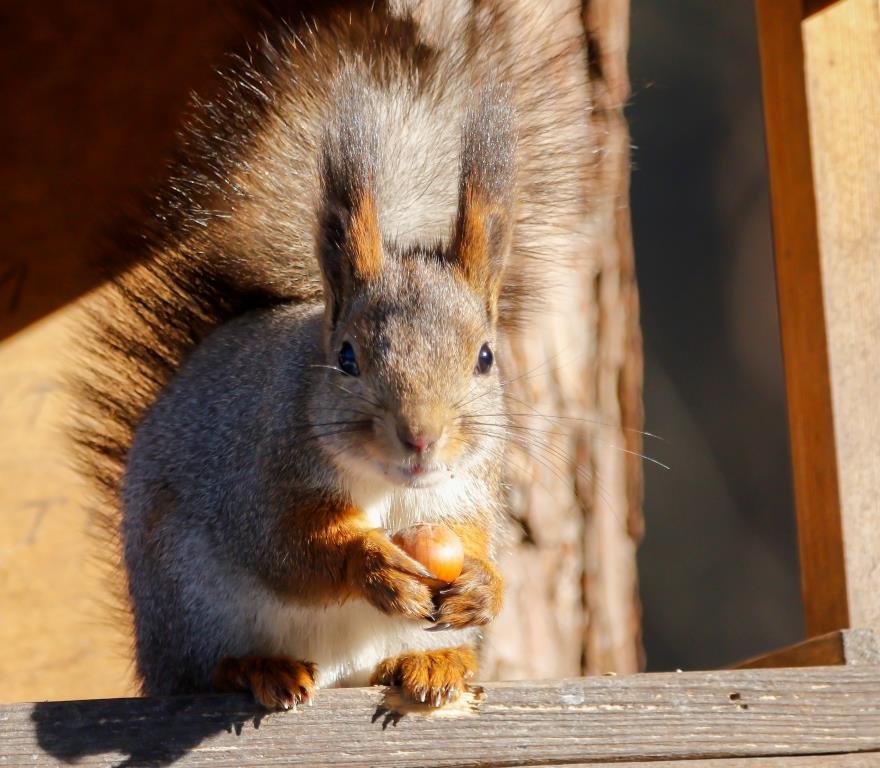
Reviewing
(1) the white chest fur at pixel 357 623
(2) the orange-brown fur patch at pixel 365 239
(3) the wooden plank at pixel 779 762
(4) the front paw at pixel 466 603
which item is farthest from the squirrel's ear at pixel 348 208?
(3) the wooden plank at pixel 779 762

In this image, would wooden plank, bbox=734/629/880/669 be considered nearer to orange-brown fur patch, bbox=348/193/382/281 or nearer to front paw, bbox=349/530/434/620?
front paw, bbox=349/530/434/620

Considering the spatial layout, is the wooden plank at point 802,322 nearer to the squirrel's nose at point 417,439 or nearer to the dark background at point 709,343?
the squirrel's nose at point 417,439

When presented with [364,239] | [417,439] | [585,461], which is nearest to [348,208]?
[364,239]

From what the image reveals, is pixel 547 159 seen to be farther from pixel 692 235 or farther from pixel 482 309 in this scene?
pixel 692 235

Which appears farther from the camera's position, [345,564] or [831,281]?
[831,281]

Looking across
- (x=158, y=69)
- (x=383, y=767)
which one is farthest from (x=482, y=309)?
(x=158, y=69)

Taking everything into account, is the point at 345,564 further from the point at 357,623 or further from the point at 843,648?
the point at 843,648

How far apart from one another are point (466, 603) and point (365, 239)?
45 cm

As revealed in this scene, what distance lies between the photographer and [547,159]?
2160 mm

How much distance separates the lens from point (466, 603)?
166 centimetres

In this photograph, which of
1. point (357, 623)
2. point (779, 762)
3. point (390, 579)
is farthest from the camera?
point (357, 623)

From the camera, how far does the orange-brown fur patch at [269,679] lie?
159 centimetres

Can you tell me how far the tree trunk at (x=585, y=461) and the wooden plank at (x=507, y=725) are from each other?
0.89 m

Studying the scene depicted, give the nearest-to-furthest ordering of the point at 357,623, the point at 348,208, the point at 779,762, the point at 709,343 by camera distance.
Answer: the point at 779,762 < the point at 348,208 < the point at 357,623 < the point at 709,343
